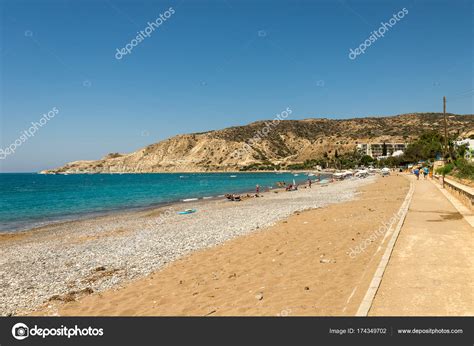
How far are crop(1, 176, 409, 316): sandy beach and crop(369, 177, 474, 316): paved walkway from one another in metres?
0.49

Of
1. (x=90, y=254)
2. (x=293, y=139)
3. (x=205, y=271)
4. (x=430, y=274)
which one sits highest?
(x=293, y=139)

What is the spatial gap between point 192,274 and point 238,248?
2957mm

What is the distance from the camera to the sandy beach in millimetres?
6898

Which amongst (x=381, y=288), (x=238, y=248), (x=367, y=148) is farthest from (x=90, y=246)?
(x=367, y=148)

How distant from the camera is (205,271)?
31.7 ft

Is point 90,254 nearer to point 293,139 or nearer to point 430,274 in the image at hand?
point 430,274

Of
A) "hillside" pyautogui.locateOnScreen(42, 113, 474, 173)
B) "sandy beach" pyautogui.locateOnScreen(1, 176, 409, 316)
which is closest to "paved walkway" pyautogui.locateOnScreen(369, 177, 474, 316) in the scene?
"sandy beach" pyautogui.locateOnScreen(1, 176, 409, 316)

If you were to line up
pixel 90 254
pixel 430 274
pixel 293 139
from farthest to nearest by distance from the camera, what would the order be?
pixel 293 139 < pixel 90 254 < pixel 430 274

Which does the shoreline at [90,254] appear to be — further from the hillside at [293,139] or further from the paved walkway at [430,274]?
the hillside at [293,139]

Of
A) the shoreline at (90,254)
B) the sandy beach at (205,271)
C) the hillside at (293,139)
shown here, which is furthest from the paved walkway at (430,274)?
the hillside at (293,139)

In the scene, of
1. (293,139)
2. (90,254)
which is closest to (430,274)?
(90,254)

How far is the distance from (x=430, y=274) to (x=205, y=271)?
5549mm

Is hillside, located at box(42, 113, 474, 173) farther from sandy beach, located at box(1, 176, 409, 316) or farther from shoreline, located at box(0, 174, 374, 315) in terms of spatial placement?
sandy beach, located at box(1, 176, 409, 316)

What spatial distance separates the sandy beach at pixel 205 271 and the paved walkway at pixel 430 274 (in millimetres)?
494
